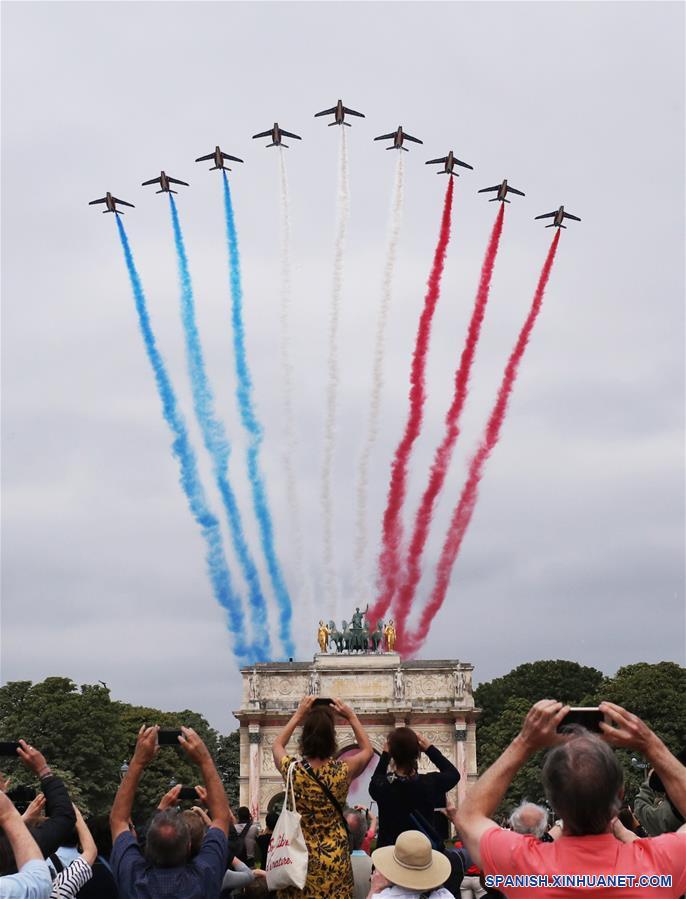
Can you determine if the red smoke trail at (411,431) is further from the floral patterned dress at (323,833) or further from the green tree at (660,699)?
the floral patterned dress at (323,833)

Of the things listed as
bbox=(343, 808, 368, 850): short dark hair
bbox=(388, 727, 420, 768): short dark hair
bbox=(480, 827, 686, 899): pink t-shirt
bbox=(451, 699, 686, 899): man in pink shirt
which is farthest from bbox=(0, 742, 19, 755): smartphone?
bbox=(343, 808, 368, 850): short dark hair

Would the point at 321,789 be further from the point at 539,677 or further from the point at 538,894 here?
the point at 539,677

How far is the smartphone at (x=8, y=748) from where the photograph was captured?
8.38 m

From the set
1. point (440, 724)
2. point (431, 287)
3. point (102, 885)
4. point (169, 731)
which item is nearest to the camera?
point (169, 731)

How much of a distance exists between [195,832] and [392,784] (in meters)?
2.97

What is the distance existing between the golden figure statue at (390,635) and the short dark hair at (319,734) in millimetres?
76650

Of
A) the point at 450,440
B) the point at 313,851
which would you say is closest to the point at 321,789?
the point at 313,851

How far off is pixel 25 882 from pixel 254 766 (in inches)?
2957

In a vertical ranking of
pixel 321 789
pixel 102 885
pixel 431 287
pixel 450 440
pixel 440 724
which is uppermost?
pixel 431 287

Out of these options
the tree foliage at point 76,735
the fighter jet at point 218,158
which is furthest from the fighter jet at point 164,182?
the tree foliage at point 76,735

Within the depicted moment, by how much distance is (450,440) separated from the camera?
67188 millimetres

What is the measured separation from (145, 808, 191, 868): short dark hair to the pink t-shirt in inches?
114

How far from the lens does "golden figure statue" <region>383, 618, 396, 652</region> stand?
8594 centimetres

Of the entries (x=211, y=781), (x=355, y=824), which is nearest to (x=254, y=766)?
(x=355, y=824)
